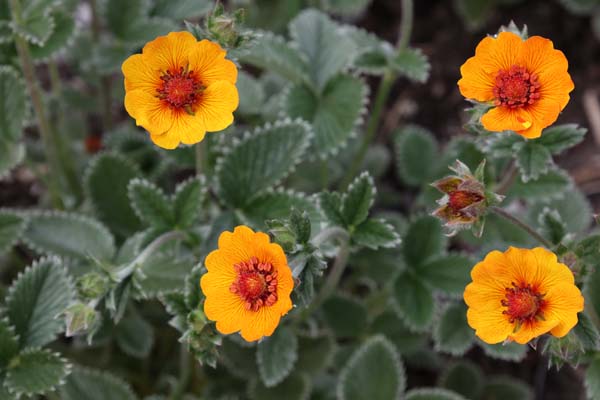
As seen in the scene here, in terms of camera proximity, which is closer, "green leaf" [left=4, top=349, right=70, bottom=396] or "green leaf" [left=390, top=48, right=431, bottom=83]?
"green leaf" [left=4, top=349, right=70, bottom=396]

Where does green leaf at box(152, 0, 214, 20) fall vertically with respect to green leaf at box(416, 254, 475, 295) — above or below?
above

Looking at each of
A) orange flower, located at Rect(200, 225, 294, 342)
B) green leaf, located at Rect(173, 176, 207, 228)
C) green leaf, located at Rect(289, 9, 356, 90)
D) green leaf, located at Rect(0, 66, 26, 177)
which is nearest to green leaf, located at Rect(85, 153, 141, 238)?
green leaf, located at Rect(0, 66, 26, 177)

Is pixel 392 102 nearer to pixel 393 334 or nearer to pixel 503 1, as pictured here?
pixel 503 1

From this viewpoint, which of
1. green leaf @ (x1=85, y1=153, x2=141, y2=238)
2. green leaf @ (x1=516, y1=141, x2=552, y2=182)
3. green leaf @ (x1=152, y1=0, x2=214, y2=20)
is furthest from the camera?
green leaf @ (x1=152, y1=0, x2=214, y2=20)

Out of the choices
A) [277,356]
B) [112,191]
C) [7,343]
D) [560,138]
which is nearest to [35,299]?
[7,343]

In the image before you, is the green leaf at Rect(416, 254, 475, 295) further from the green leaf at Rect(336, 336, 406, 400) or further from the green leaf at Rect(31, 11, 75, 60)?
the green leaf at Rect(31, 11, 75, 60)

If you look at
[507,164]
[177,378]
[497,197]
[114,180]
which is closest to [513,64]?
[497,197]

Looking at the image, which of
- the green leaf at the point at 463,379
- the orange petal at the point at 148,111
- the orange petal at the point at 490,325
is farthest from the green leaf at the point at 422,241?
the orange petal at the point at 148,111

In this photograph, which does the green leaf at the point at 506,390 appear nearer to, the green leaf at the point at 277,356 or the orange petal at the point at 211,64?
the green leaf at the point at 277,356
